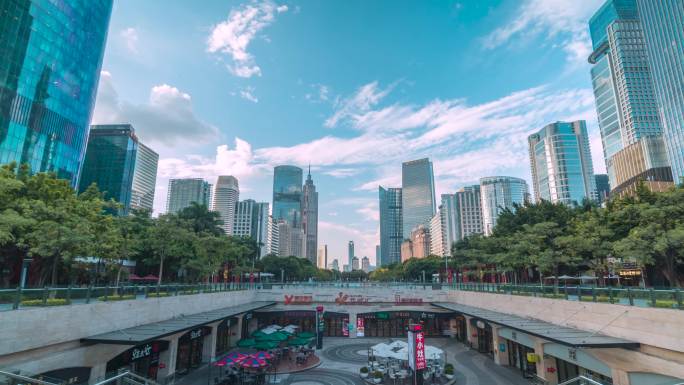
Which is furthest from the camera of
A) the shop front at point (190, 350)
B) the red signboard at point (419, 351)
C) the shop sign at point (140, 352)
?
the shop front at point (190, 350)

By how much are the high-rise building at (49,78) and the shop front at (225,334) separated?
146ft

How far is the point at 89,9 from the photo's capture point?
65.5 metres

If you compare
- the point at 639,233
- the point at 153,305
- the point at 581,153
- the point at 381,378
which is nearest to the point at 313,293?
the point at 381,378

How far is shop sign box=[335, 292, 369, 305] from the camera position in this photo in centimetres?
4372

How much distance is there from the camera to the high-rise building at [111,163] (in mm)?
115688

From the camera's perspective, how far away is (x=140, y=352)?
1881 cm

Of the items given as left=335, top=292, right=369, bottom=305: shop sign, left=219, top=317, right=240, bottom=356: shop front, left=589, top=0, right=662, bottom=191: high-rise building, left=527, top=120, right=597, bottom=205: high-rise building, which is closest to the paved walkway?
left=219, top=317, right=240, bottom=356: shop front

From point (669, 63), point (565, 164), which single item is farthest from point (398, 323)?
point (565, 164)

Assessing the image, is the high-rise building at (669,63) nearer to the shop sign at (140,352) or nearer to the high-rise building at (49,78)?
the shop sign at (140,352)

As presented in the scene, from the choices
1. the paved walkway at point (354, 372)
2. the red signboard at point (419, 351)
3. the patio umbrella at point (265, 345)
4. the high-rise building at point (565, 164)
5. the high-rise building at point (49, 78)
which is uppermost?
the high-rise building at point (565, 164)

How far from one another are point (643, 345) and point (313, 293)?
115 feet

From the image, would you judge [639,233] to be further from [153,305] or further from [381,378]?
[153,305]

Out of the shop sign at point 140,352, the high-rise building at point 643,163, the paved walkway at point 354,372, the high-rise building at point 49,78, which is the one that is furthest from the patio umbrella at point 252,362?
the high-rise building at point 643,163

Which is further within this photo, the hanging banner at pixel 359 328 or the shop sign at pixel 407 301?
the shop sign at pixel 407 301
